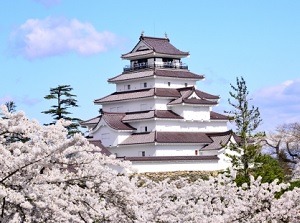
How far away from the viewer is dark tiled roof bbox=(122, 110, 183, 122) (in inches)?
2032

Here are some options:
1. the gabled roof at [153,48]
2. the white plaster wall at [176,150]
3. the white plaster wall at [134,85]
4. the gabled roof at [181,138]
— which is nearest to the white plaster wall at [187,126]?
the gabled roof at [181,138]

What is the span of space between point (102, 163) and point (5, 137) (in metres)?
1.40

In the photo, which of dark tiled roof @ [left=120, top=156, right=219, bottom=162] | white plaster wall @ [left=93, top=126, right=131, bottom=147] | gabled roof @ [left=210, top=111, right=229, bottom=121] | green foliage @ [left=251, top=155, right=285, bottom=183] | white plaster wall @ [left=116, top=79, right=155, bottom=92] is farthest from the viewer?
gabled roof @ [left=210, top=111, right=229, bottom=121]

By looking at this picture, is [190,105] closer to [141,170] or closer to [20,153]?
[141,170]

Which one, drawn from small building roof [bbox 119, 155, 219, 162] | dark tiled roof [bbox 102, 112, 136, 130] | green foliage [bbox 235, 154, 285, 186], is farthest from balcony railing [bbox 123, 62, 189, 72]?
green foliage [bbox 235, 154, 285, 186]

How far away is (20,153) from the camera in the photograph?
8820 mm

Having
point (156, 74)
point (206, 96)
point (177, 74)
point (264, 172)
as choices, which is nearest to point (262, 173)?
point (264, 172)

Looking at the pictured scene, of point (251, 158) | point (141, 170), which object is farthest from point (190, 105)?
point (251, 158)

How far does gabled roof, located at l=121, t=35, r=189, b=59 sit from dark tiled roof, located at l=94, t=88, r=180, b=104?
377cm

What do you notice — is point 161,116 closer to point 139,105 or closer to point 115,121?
point 139,105

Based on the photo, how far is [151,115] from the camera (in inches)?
2031

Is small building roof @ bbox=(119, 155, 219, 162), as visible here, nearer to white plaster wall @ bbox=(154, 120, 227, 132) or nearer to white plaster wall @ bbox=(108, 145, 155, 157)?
white plaster wall @ bbox=(108, 145, 155, 157)

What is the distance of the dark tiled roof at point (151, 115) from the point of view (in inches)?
2032

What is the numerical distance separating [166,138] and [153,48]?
32.8 feet
